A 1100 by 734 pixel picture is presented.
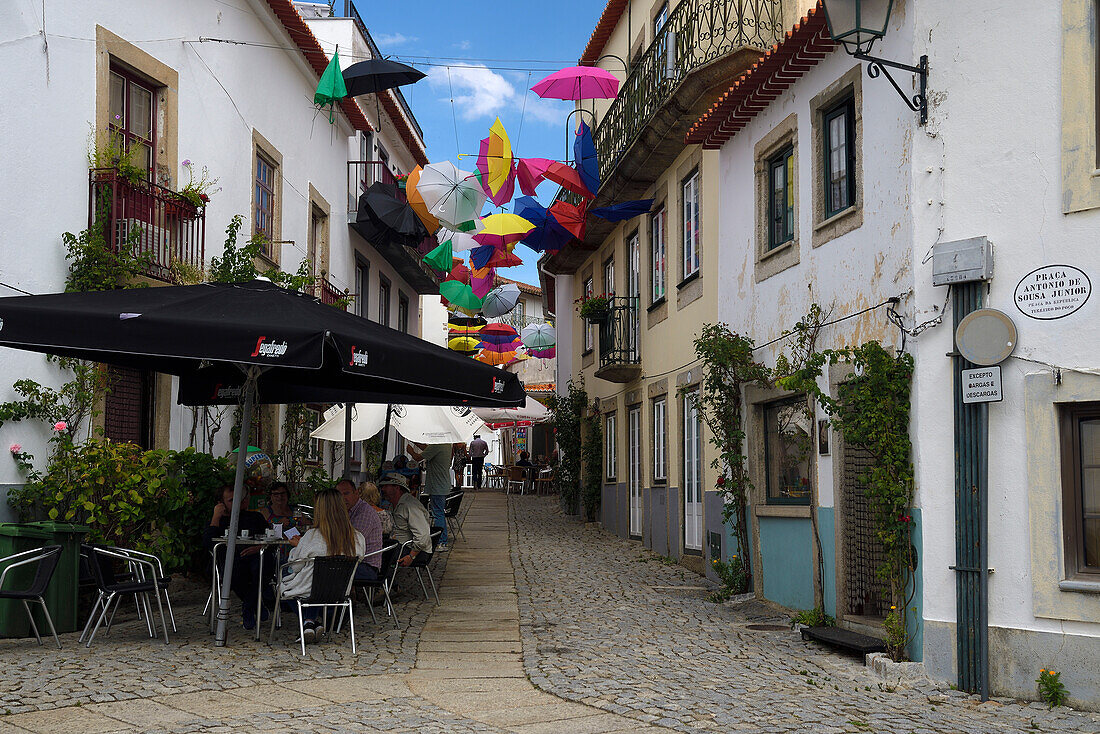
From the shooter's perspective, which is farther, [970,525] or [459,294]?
[459,294]

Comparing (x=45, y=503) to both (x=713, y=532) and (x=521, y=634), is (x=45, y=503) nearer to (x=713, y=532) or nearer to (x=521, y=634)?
(x=521, y=634)

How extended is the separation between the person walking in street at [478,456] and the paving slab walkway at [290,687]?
84.4ft

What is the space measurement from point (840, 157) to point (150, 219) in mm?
6864

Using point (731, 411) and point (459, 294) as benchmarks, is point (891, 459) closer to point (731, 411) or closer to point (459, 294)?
point (731, 411)

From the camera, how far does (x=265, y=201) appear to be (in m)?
16.4

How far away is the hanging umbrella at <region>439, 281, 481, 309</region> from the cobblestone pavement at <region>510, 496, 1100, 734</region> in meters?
9.91

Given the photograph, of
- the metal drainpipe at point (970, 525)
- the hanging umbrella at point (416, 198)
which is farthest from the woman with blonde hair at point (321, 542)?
the hanging umbrella at point (416, 198)

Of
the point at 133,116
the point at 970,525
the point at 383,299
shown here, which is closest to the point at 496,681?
the point at 970,525

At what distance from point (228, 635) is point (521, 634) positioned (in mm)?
2476

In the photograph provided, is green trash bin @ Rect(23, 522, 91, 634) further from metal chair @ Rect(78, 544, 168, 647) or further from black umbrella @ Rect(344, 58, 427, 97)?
black umbrella @ Rect(344, 58, 427, 97)

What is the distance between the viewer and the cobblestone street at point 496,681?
6.51 metres

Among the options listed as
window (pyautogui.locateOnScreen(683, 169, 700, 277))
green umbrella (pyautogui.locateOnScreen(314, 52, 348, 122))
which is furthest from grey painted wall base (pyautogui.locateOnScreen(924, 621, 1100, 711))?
green umbrella (pyautogui.locateOnScreen(314, 52, 348, 122))

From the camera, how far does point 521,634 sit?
9.78m

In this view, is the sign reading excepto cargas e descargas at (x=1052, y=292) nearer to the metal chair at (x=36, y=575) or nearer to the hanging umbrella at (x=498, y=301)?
the metal chair at (x=36, y=575)
